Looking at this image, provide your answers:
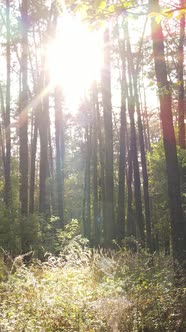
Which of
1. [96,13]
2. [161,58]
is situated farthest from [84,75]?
[96,13]

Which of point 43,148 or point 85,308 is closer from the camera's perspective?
point 85,308

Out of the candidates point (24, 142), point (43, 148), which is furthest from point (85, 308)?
point (43, 148)

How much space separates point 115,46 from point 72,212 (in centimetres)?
1601

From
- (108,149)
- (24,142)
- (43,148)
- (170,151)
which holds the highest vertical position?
(43,148)

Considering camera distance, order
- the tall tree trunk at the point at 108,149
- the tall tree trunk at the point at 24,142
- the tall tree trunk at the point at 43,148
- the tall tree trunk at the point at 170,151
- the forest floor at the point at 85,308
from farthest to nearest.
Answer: the tall tree trunk at the point at 43,148 < the tall tree trunk at the point at 108,149 < the tall tree trunk at the point at 24,142 < the tall tree trunk at the point at 170,151 < the forest floor at the point at 85,308

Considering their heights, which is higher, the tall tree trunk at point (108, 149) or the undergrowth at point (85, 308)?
the tall tree trunk at point (108, 149)

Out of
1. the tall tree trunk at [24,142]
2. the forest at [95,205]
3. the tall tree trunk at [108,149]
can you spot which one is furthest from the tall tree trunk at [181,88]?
the tall tree trunk at [24,142]

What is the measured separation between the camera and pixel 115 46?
21.5 meters

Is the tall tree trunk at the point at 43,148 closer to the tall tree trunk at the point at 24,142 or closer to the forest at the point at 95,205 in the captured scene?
the forest at the point at 95,205

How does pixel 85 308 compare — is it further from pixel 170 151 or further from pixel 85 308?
pixel 170 151

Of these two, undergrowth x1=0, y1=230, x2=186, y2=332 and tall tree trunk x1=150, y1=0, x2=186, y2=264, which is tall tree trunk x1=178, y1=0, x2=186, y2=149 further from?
undergrowth x1=0, y1=230, x2=186, y2=332

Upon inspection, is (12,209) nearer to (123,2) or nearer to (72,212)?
(123,2)

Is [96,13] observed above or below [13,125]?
below

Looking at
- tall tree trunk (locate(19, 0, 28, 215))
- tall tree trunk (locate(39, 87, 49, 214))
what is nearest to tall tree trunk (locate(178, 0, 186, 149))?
tall tree trunk (locate(19, 0, 28, 215))
